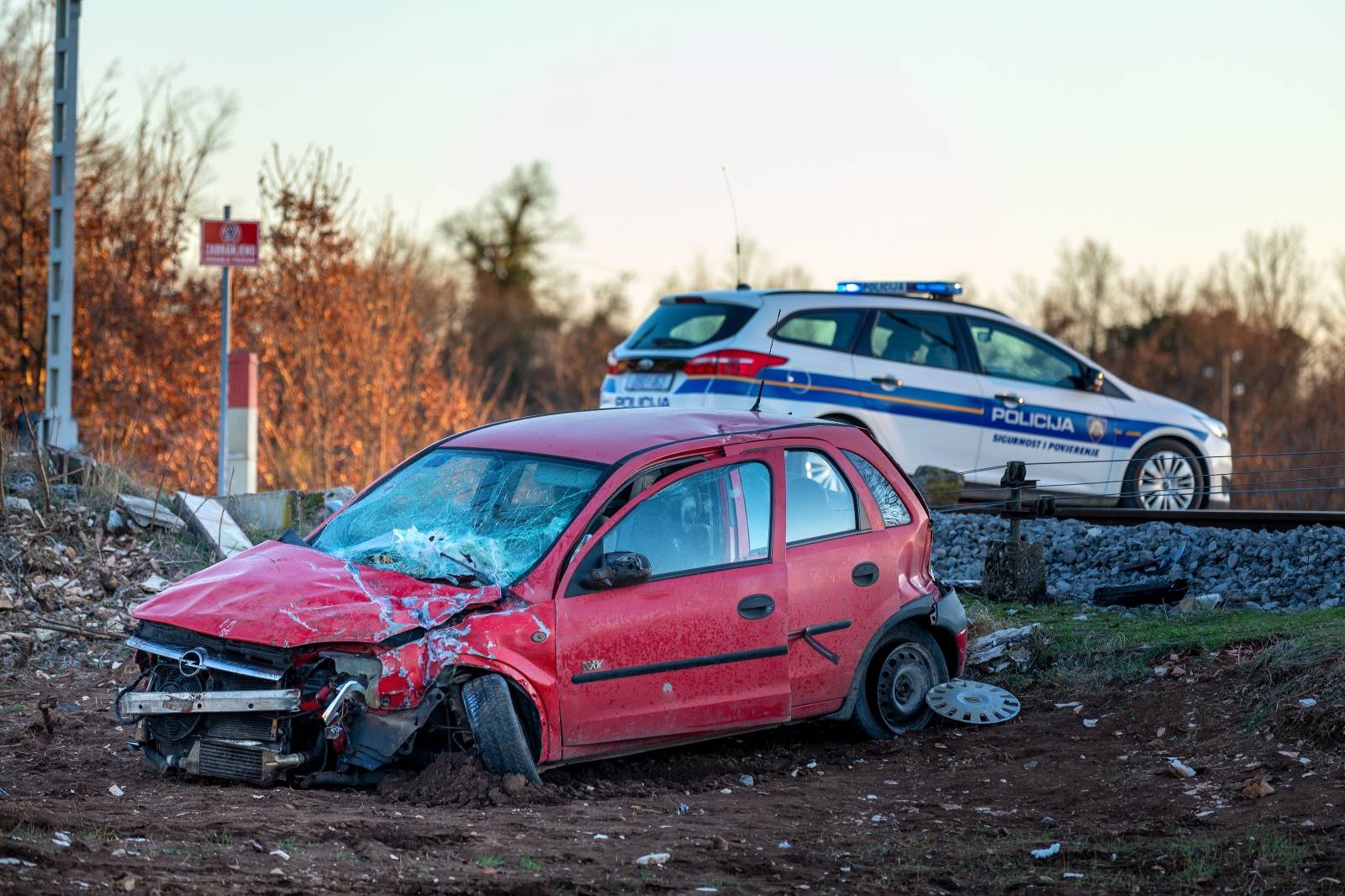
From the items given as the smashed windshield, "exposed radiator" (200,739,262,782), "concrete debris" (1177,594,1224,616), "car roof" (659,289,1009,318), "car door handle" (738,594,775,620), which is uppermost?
"car roof" (659,289,1009,318)

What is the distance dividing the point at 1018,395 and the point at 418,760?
8.90 metres

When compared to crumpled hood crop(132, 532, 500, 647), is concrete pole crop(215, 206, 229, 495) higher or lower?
higher

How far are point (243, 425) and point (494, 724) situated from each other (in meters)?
9.51

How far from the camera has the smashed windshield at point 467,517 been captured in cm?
657

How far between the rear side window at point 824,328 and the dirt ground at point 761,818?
5590 millimetres

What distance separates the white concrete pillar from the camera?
14.6 m

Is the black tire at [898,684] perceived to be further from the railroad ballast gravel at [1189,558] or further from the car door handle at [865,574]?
the railroad ballast gravel at [1189,558]

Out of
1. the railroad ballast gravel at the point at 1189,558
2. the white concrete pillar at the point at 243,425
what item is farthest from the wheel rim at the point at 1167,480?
the white concrete pillar at the point at 243,425

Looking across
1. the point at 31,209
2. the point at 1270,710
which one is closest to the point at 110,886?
the point at 1270,710

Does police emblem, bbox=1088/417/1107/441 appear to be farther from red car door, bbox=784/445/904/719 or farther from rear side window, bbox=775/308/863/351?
red car door, bbox=784/445/904/719

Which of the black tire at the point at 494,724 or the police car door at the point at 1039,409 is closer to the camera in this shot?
the black tire at the point at 494,724

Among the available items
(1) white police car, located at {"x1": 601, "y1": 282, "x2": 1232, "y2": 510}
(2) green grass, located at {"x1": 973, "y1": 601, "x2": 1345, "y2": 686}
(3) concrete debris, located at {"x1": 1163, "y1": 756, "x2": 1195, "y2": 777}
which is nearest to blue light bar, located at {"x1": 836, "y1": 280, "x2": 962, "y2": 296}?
(1) white police car, located at {"x1": 601, "y1": 282, "x2": 1232, "y2": 510}

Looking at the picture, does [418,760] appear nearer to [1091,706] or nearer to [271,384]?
[1091,706]

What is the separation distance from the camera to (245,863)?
195 inches
